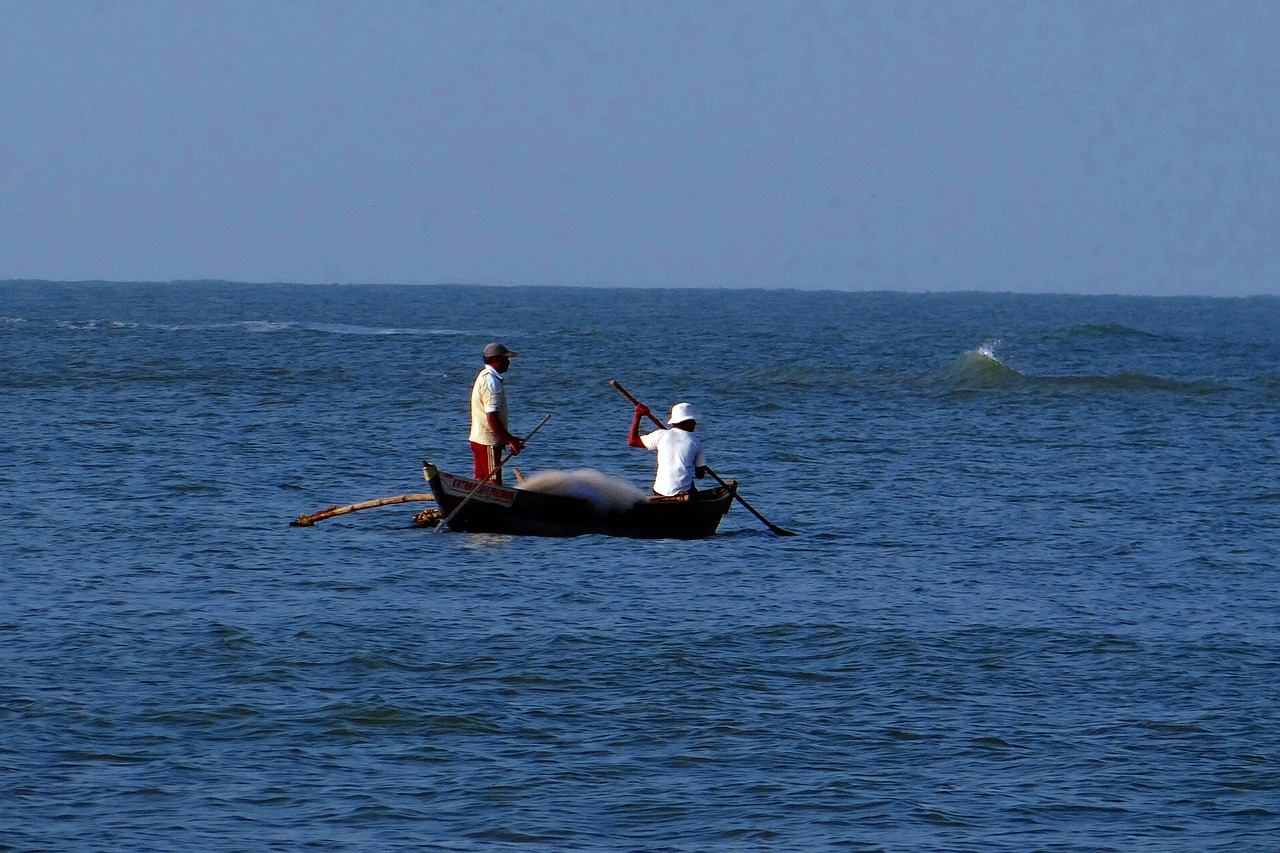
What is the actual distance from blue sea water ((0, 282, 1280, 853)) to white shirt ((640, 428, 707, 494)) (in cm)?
76

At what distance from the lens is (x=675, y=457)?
21031mm

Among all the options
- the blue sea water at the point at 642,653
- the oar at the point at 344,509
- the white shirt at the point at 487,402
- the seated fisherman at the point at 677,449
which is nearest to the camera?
the blue sea water at the point at 642,653

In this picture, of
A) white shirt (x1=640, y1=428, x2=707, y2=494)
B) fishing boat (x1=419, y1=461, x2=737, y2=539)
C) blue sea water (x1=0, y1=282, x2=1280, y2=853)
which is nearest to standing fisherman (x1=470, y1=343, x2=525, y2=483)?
fishing boat (x1=419, y1=461, x2=737, y2=539)

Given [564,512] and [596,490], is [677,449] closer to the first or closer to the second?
[596,490]

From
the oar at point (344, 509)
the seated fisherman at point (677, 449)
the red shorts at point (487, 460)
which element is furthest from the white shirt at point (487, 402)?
the seated fisherman at point (677, 449)

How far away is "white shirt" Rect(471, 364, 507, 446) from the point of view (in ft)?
66.3

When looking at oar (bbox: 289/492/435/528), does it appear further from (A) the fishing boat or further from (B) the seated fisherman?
(B) the seated fisherman

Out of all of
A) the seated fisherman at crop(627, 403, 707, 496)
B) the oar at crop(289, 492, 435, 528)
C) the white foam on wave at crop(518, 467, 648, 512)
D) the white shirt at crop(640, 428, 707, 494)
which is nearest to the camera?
the seated fisherman at crop(627, 403, 707, 496)

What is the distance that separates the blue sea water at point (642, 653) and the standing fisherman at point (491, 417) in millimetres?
1105

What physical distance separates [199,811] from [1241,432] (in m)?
31.7

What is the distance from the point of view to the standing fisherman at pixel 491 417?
20203 mm

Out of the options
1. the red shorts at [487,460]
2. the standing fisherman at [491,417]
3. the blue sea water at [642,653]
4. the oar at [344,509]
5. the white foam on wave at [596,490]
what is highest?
the standing fisherman at [491,417]

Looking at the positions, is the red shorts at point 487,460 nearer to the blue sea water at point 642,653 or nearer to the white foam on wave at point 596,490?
the white foam on wave at point 596,490

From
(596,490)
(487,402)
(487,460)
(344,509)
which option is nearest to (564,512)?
(596,490)
